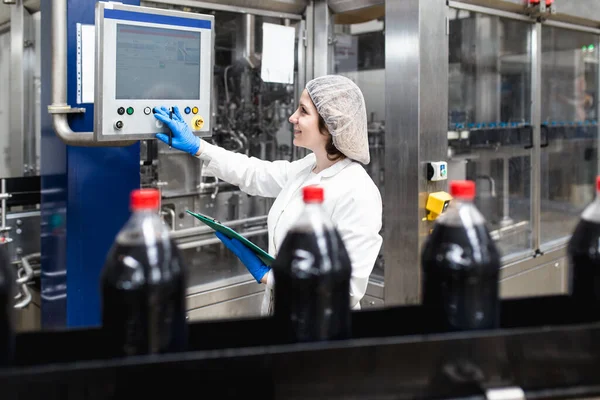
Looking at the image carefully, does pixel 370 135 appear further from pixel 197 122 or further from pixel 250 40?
pixel 197 122

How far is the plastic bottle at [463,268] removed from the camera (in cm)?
93

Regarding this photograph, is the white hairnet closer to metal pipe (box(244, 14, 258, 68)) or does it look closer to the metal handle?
metal pipe (box(244, 14, 258, 68))

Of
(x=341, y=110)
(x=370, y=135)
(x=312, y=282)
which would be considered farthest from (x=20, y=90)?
(x=312, y=282)

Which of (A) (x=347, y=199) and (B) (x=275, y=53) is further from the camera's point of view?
(B) (x=275, y=53)

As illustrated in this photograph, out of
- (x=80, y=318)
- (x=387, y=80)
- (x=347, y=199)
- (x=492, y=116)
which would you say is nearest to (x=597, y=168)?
(x=492, y=116)

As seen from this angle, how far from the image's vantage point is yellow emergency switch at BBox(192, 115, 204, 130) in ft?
6.56

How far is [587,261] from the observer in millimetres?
1013

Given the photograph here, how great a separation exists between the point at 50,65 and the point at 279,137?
137 centimetres

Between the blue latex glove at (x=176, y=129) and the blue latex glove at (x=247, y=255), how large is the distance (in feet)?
1.07

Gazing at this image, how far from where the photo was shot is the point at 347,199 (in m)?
1.86

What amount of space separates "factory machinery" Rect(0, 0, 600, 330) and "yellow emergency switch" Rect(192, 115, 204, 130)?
23cm

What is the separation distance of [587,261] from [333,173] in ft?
3.44

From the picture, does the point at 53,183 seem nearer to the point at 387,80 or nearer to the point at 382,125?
the point at 387,80

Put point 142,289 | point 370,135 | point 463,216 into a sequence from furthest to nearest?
point 370,135
point 463,216
point 142,289
